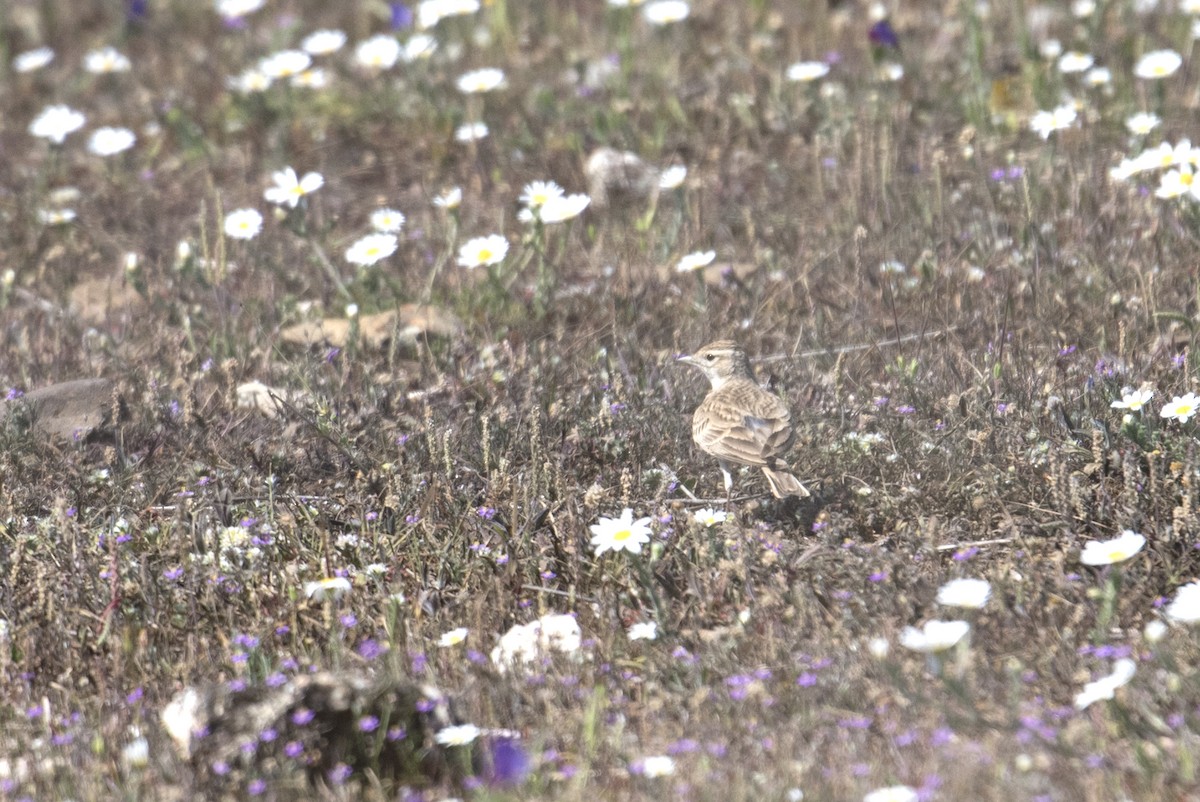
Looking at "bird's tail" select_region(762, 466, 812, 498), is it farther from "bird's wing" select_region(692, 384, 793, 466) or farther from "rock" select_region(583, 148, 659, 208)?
"rock" select_region(583, 148, 659, 208)

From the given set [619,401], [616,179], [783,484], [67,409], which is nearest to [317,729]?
[783,484]

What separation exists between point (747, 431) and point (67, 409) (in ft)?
7.39

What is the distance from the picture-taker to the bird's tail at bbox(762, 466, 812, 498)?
15.1ft

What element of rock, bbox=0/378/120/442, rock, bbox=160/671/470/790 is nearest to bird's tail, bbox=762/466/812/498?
rock, bbox=160/671/470/790

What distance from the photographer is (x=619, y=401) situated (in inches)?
208

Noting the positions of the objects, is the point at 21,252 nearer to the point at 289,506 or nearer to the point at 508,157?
the point at 508,157

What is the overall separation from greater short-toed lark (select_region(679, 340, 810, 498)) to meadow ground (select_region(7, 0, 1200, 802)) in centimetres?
13

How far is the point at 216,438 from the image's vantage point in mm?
5266

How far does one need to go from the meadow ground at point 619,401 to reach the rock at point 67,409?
0.06 metres

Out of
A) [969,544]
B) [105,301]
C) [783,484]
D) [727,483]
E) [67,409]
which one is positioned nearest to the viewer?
[969,544]

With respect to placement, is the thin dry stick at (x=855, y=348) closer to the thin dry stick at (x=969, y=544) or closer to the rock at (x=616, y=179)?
the thin dry stick at (x=969, y=544)

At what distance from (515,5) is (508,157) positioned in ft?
6.15

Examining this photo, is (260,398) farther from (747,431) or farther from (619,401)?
(747,431)

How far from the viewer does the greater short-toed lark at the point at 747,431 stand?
183 inches
